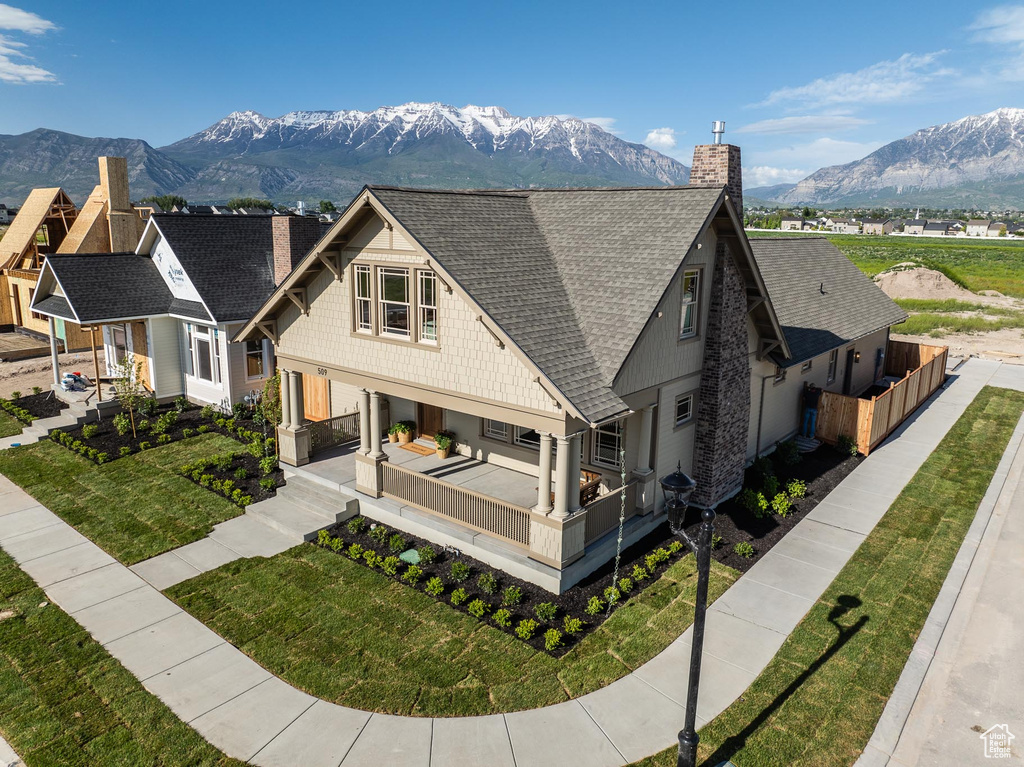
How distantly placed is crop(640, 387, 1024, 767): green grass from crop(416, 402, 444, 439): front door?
10109 mm

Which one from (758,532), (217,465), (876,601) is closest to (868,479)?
(758,532)

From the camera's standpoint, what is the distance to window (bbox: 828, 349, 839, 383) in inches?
873

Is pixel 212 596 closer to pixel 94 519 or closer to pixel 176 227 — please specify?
pixel 94 519

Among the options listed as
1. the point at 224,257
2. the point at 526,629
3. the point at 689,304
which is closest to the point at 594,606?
the point at 526,629

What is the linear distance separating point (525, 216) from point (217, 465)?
10733mm

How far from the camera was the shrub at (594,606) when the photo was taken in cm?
1134

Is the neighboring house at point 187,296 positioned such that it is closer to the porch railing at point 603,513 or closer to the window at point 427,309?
the window at point 427,309

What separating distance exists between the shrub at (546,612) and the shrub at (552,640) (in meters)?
0.58

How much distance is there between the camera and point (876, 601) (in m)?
11.8

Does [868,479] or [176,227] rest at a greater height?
[176,227]

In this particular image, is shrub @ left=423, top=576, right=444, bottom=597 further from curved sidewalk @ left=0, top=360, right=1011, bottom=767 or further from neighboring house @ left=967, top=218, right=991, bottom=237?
neighboring house @ left=967, top=218, right=991, bottom=237

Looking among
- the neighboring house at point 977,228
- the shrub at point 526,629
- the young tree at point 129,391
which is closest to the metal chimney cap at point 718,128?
the shrub at point 526,629

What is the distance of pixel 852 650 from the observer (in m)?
10.4

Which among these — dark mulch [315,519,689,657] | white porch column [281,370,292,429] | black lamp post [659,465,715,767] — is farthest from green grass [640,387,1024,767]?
white porch column [281,370,292,429]
